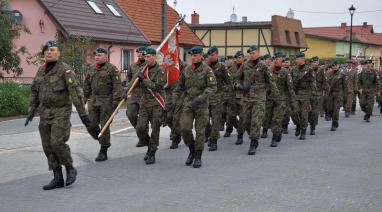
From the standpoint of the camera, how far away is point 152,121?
9477 mm

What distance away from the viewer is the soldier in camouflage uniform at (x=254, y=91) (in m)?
10.4

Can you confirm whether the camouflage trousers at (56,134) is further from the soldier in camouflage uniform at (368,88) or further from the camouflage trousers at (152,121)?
the soldier in camouflage uniform at (368,88)

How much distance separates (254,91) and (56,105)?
4.42 metres

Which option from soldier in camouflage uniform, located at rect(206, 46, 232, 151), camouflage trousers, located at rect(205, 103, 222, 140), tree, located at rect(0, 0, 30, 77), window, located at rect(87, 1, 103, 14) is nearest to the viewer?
soldier in camouflage uniform, located at rect(206, 46, 232, 151)

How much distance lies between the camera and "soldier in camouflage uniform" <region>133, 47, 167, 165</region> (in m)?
9.39

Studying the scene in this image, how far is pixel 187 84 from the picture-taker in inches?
364

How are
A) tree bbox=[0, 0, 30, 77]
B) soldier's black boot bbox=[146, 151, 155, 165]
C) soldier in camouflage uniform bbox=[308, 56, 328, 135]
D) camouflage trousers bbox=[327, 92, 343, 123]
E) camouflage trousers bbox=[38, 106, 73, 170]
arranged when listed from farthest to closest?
tree bbox=[0, 0, 30, 77]
camouflage trousers bbox=[327, 92, 343, 123]
soldier in camouflage uniform bbox=[308, 56, 328, 135]
soldier's black boot bbox=[146, 151, 155, 165]
camouflage trousers bbox=[38, 106, 73, 170]

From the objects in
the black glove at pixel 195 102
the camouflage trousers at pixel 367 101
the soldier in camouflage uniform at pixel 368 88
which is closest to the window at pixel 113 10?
the soldier in camouflage uniform at pixel 368 88

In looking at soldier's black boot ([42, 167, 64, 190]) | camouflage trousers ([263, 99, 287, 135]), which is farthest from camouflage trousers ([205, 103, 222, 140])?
soldier's black boot ([42, 167, 64, 190])

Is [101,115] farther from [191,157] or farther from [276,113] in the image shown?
[276,113]

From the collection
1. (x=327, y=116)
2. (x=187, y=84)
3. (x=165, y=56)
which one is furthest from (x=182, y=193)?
(x=327, y=116)

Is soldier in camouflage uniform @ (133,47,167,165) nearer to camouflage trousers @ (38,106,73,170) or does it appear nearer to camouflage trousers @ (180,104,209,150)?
camouflage trousers @ (180,104,209,150)

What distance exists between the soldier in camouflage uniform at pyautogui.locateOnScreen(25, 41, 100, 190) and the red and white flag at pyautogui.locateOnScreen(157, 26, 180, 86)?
362 centimetres

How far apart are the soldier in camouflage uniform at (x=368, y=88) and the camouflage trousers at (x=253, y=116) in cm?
806
